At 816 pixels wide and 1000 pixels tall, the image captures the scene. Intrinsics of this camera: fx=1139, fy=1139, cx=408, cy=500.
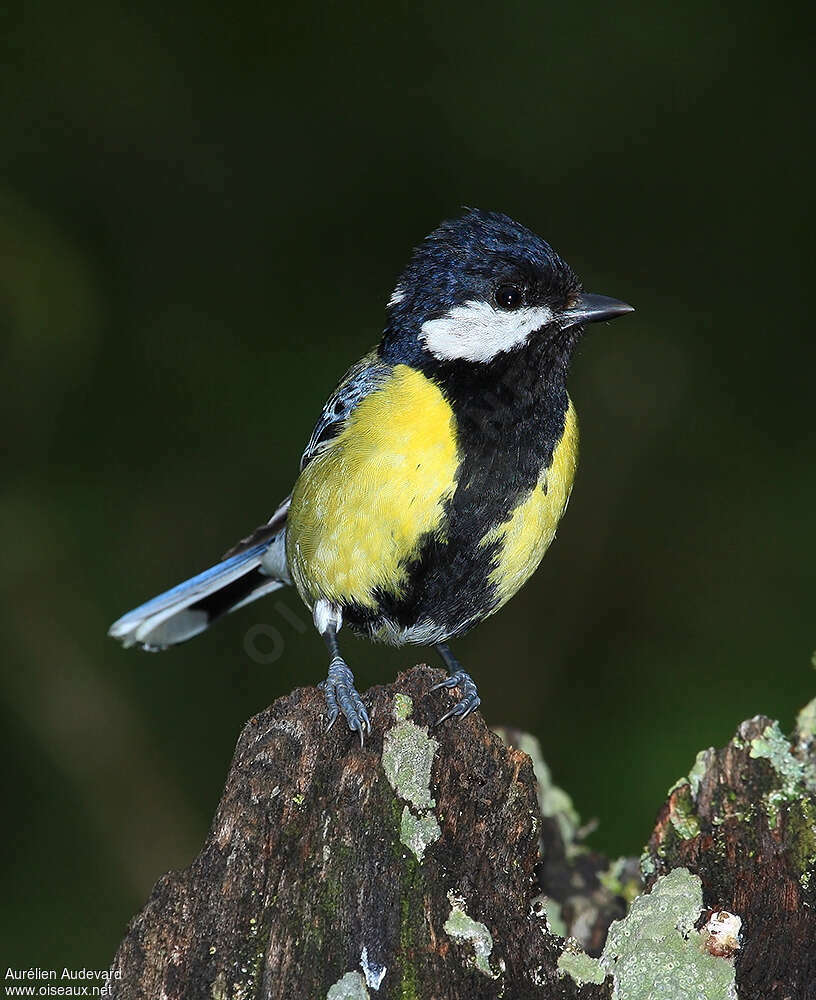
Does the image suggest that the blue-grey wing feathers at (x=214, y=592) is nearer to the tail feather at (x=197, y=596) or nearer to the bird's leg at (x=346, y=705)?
the tail feather at (x=197, y=596)

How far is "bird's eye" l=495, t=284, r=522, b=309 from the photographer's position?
3.43 m

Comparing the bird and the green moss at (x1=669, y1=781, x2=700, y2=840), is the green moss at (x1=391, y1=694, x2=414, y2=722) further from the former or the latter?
the green moss at (x1=669, y1=781, x2=700, y2=840)

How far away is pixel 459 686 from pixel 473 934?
3.66 ft

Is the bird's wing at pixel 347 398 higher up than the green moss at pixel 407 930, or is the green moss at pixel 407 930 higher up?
the bird's wing at pixel 347 398

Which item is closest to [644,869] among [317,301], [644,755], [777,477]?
[644,755]

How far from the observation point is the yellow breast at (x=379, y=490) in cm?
327

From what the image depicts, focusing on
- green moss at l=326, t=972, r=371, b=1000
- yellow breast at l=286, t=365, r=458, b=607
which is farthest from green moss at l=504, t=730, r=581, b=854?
green moss at l=326, t=972, r=371, b=1000

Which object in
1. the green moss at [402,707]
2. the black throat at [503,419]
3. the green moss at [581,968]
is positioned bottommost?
the green moss at [581,968]

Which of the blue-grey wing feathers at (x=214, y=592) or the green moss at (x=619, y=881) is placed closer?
the green moss at (x=619, y=881)

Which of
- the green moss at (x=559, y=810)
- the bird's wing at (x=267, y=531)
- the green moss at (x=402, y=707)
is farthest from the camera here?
the bird's wing at (x=267, y=531)

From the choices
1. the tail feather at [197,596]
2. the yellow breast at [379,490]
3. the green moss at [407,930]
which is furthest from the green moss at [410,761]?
the tail feather at [197,596]

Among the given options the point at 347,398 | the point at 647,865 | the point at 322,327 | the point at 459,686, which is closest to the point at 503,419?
the point at 347,398

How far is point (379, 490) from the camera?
10.8ft

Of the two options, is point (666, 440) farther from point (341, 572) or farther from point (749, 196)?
point (341, 572)
